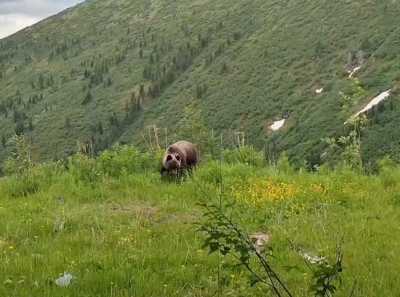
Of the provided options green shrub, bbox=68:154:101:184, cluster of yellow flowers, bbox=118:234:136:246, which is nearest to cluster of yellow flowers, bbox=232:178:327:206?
cluster of yellow flowers, bbox=118:234:136:246

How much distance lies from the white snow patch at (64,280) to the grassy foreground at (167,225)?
0.28ft

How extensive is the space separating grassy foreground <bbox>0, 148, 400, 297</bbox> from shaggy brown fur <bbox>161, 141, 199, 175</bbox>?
465 mm

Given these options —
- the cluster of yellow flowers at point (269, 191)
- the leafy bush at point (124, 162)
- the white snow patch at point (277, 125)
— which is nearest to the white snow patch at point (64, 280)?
the cluster of yellow flowers at point (269, 191)

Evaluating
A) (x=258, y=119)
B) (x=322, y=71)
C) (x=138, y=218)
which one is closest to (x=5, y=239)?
(x=138, y=218)

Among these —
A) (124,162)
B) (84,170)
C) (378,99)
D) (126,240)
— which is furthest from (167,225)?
(378,99)

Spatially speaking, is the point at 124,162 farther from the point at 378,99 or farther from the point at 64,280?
the point at 378,99

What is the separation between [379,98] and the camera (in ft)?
448

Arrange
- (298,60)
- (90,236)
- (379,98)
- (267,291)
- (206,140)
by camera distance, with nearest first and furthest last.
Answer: (267,291) → (90,236) → (206,140) → (379,98) → (298,60)

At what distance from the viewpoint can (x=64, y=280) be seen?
6922 mm

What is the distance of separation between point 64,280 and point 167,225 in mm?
2618

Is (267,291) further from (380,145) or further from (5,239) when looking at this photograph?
(380,145)

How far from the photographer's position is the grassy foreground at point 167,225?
6926 mm

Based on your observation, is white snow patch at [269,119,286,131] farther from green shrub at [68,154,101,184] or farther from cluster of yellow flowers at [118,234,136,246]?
cluster of yellow flowers at [118,234,136,246]

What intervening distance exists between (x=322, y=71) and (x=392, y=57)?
21.6 metres
